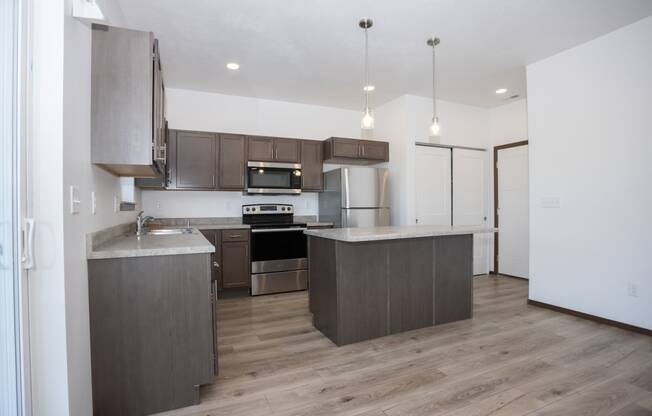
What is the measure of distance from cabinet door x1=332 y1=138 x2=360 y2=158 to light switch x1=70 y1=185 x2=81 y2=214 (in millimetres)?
3383

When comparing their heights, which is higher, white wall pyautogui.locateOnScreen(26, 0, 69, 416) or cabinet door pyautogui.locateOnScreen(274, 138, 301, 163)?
cabinet door pyautogui.locateOnScreen(274, 138, 301, 163)

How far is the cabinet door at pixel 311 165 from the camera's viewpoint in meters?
4.63

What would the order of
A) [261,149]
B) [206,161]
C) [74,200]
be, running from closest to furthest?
[74,200] < [206,161] < [261,149]

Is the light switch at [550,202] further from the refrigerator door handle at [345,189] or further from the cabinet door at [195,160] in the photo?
the cabinet door at [195,160]

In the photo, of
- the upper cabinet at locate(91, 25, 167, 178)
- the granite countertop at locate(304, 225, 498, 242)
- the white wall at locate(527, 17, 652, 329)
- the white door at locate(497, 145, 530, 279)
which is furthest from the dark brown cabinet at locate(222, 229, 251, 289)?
the white door at locate(497, 145, 530, 279)

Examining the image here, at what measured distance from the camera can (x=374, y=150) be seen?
4.77 meters

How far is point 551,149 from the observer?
135 inches

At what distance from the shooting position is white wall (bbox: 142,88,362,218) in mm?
4254

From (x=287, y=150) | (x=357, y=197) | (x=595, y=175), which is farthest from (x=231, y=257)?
(x=595, y=175)

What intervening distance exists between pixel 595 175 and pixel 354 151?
2739 mm

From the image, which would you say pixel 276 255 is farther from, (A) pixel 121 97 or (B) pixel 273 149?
(A) pixel 121 97

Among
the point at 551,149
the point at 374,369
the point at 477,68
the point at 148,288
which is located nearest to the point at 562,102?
the point at 551,149

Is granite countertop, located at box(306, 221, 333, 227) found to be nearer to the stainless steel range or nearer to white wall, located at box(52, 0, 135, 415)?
the stainless steel range

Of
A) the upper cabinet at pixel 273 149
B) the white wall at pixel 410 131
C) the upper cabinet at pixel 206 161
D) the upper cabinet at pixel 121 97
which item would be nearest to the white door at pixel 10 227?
A: the upper cabinet at pixel 121 97
